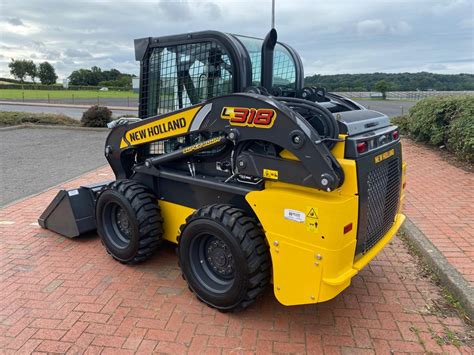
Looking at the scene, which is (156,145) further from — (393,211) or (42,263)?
(393,211)

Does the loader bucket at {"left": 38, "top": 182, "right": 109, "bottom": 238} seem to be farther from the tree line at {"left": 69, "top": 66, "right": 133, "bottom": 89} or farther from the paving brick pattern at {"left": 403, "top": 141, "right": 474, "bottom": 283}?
the tree line at {"left": 69, "top": 66, "right": 133, "bottom": 89}

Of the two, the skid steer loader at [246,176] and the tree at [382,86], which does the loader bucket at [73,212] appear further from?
the tree at [382,86]

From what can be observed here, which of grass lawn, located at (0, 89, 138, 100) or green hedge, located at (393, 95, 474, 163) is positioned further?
grass lawn, located at (0, 89, 138, 100)

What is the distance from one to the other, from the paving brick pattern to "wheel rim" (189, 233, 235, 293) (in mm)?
2247

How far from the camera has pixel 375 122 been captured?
3217 millimetres

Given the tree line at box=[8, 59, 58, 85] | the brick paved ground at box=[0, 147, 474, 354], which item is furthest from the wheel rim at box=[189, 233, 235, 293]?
the tree line at box=[8, 59, 58, 85]

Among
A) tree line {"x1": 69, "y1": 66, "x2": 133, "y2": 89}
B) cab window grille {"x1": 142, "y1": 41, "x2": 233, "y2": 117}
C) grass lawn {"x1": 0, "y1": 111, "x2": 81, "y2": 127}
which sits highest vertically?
tree line {"x1": 69, "y1": 66, "x2": 133, "y2": 89}

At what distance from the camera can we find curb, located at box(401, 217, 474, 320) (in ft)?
10.8

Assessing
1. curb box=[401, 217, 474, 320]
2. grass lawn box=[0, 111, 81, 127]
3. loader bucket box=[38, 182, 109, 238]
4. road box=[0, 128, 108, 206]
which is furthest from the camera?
grass lawn box=[0, 111, 81, 127]

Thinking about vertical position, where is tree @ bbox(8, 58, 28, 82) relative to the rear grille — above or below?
above

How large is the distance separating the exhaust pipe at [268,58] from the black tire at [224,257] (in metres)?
1.31

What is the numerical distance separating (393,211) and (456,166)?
5.83 meters

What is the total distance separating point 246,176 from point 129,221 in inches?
54.2

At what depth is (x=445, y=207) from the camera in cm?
559
